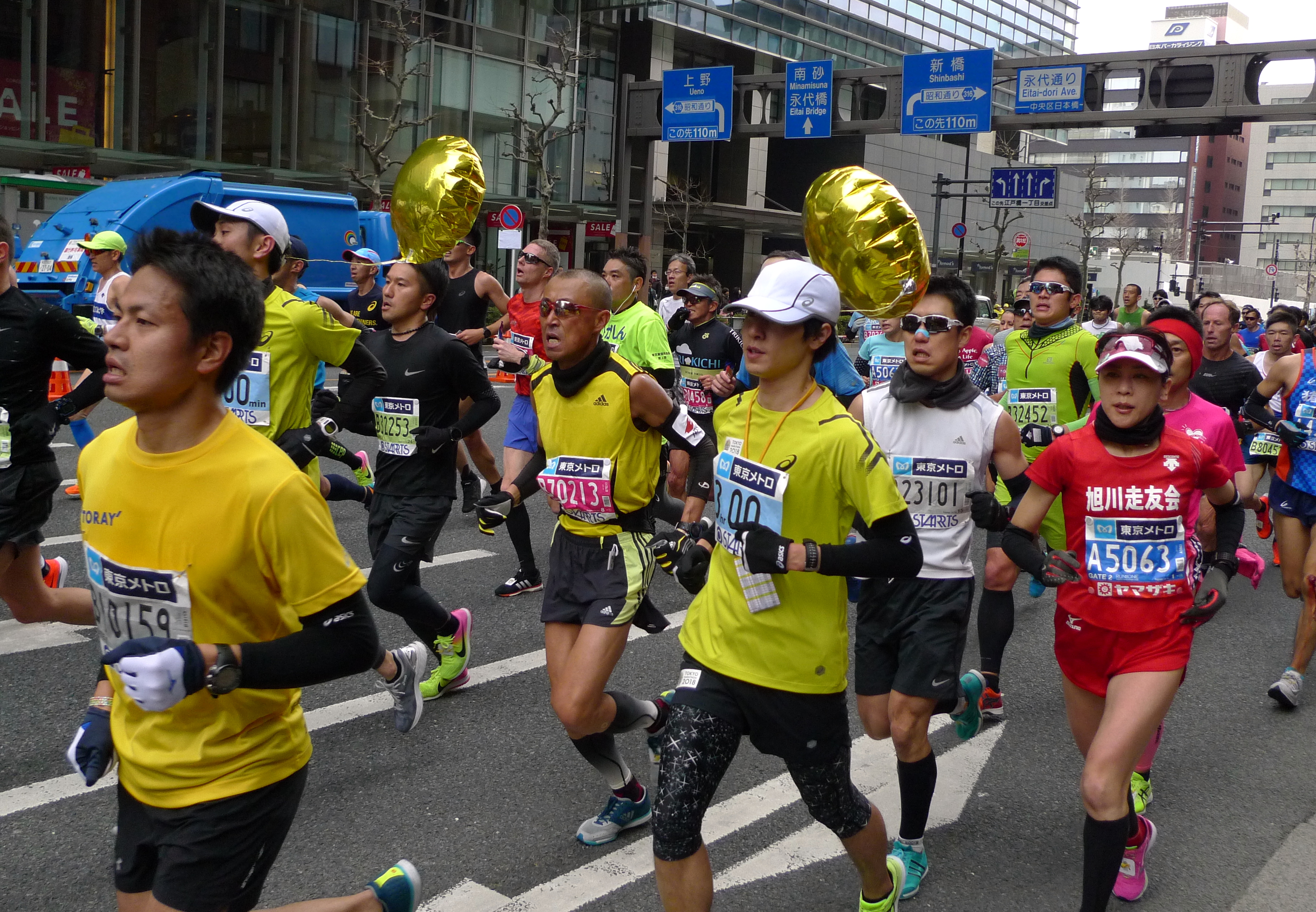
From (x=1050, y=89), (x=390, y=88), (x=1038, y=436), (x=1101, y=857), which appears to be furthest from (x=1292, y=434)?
(x=390, y=88)

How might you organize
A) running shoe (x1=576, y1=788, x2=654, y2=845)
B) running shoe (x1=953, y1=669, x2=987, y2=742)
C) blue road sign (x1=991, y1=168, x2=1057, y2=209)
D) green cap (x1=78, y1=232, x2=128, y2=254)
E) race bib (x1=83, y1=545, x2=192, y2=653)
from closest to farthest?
race bib (x1=83, y1=545, x2=192, y2=653) < running shoe (x1=576, y1=788, x2=654, y2=845) < running shoe (x1=953, y1=669, x2=987, y2=742) < green cap (x1=78, y1=232, x2=128, y2=254) < blue road sign (x1=991, y1=168, x2=1057, y2=209)

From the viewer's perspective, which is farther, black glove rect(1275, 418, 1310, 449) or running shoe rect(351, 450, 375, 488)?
running shoe rect(351, 450, 375, 488)

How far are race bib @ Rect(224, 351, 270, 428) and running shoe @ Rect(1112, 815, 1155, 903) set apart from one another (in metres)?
3.76

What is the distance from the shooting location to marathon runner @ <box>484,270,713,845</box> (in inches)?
162

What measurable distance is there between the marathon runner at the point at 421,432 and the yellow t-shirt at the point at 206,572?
281 cm

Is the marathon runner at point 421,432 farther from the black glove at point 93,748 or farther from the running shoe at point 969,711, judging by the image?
the black glove at point 93,748

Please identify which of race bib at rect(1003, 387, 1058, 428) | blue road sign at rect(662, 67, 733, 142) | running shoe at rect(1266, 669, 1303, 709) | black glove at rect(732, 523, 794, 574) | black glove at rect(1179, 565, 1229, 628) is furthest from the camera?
blue road sign at rect(662, 67, 733, 142)

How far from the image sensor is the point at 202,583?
225 cm

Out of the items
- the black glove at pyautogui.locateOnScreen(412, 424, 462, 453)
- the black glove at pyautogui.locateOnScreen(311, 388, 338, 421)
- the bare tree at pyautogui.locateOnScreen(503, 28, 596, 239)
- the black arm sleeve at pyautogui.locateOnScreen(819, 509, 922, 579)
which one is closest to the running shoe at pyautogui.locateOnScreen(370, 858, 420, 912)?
the black arm sleeve at pyautogui.locateOnScreen(819, 509, 922, 579)

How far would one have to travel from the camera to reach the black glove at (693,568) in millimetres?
3211

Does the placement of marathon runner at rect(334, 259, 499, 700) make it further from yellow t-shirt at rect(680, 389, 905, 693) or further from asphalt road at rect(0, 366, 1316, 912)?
yellow t-shirt at rect(680, 389, 905, 693)

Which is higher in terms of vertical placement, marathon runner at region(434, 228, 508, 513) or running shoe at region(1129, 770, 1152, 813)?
marathon runner at region(434, 228, 508, 513)

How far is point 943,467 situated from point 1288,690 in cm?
299

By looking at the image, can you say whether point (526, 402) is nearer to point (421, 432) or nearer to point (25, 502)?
point (421, 432)
